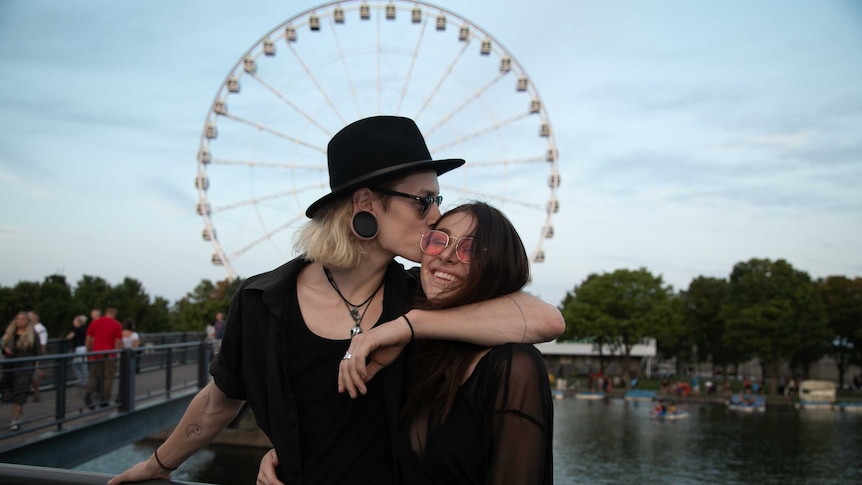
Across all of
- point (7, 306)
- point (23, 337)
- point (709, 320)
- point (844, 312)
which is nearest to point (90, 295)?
point (7, 306)

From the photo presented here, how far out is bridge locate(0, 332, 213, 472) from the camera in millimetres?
9016

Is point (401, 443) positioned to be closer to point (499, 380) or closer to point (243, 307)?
point (499, 380)

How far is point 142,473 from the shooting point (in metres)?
2.36

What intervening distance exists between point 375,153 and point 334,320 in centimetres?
53

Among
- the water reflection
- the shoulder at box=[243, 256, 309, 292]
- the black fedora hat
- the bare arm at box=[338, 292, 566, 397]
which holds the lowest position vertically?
the water reflection

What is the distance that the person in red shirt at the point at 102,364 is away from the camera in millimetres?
10891

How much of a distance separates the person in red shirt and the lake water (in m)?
7.20

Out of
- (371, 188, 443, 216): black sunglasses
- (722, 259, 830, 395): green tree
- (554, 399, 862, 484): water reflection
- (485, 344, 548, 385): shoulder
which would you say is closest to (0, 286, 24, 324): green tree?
(554, 399, 862, 484): water reflection

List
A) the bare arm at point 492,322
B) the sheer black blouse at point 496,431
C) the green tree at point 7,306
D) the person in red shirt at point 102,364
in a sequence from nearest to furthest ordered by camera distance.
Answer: the sheer black blouse at point 496,431 → the bare arm at point 492,322 → the person in red shirt at point 102,364 → the green tree at point 7,306

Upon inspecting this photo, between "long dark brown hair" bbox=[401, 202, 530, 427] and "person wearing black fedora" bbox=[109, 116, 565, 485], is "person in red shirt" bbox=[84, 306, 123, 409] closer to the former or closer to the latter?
"person wearing black fedora" bbox=[109, 116, 565, 485]

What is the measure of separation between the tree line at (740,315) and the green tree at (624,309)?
0.08 meters

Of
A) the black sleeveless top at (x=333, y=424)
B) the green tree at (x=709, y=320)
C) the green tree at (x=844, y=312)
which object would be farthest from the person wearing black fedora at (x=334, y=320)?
the green tree at (x=709, y=320)

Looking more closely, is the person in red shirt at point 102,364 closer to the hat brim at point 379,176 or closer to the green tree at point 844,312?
the hat brim at point 379,176

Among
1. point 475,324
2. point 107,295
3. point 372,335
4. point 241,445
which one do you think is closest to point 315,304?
point 372,335
